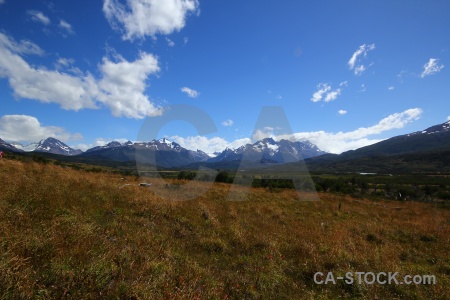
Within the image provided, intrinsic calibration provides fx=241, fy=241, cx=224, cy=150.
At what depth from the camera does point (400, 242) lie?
1338 centimetres

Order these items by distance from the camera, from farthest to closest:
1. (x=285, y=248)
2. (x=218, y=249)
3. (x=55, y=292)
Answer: (x=285, y=248), (x=218, y=249), (x=55, y=292)

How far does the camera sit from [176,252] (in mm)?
7992

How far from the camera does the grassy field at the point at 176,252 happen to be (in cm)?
460

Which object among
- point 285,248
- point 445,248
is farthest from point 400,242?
point 285,248

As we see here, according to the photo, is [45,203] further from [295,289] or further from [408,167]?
[408,167]

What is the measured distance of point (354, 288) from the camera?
7.05 metres

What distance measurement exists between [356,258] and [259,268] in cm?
394

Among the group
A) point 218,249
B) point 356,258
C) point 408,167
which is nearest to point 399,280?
point 356,258

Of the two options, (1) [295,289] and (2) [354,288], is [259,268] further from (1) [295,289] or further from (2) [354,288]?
(2) [354,288]

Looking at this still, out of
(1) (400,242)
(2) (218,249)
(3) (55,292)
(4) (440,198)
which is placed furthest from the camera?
(4) (440,198)

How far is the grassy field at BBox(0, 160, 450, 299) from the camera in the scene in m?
4.60

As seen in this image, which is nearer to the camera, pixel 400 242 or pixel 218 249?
pixel 218 249

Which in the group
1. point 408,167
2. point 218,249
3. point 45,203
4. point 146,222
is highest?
point 45,203

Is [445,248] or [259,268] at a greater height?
[259,268]
